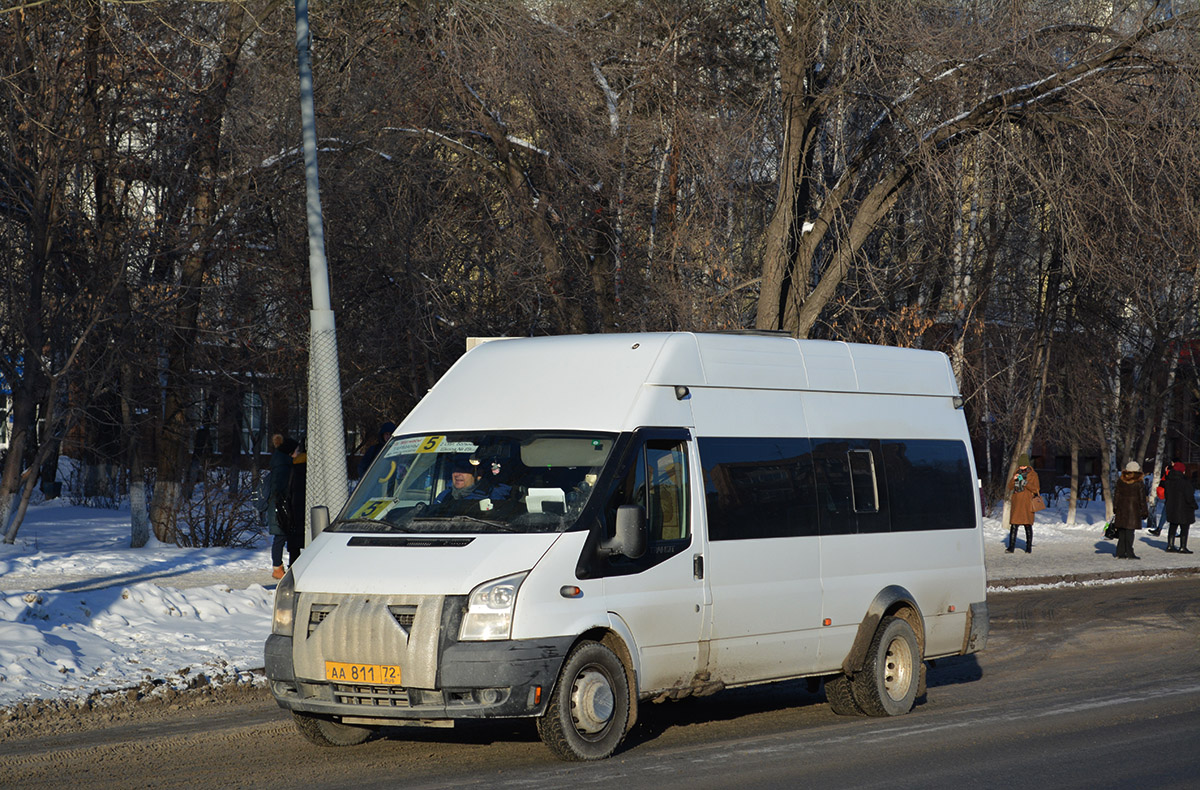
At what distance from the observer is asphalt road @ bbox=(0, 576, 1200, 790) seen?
748 centimetres

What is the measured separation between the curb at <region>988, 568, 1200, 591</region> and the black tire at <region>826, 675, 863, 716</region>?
34.7 feet

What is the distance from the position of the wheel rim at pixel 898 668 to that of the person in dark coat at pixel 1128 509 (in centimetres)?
Result: 1582

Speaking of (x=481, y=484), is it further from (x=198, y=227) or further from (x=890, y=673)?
(x=198, y=227)

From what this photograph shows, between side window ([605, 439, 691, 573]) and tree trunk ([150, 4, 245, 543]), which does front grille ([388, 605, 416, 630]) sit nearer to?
side window ([605, 439, 691, 573])

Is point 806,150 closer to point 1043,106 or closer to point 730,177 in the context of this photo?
point 730,177

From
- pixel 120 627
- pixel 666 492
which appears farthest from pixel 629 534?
pixel 120 627

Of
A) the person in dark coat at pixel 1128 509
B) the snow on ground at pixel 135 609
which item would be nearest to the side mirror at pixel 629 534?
the snow on ground at pixel 135 609

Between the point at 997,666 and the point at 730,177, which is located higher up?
the point at 730,177

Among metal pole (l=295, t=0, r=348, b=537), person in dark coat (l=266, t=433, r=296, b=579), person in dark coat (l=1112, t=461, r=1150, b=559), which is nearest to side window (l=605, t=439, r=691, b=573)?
metal pole (l=295, t=0, r=348, b=537)

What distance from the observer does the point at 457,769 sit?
7.73 meters

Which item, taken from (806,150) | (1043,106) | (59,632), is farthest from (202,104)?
(1043,106)

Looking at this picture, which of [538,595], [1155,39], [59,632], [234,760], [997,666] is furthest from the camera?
[1155,39]

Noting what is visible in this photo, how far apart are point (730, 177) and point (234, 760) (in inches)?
532

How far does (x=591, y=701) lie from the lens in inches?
306
